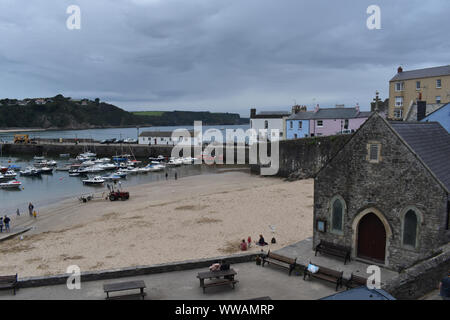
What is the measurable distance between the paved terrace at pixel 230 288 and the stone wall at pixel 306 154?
1134 inches

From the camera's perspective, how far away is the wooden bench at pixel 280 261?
40.2 feet

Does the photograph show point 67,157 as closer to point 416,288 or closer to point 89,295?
point 89,295

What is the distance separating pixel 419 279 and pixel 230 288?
5579 millimetres

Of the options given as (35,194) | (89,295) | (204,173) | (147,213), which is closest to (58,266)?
(89,295)

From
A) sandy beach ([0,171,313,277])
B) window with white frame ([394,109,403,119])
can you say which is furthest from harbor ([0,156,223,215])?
window with white frame ([394,109,403,119])

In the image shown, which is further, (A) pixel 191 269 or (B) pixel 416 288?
(A) pixel 191 269

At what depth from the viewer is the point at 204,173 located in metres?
56.2

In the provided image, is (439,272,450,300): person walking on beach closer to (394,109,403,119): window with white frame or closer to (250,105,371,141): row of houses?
(250,105,371,141): row of houses

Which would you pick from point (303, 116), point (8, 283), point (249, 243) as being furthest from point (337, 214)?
point (303, 116)

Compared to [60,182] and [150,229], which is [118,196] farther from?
[60,182]

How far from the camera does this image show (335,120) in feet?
164

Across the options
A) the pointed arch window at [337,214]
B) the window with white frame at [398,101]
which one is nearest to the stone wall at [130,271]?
the pointed arch window at [337,214]

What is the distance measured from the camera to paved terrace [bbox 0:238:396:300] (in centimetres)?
1057
